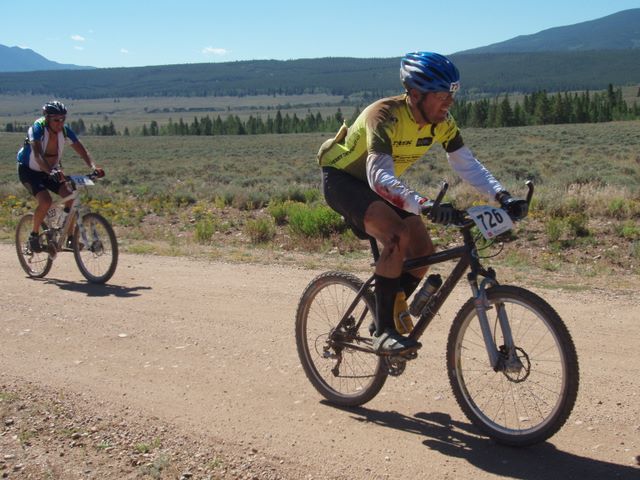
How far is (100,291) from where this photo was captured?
27.9 ft

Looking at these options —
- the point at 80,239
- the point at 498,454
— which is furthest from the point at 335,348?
the point at 80,239

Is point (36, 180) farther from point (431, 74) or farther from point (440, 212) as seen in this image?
point (440, 212)

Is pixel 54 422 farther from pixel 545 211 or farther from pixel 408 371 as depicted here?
pixel 545 211

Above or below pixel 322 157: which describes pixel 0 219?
below

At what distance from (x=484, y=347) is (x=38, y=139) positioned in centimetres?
660

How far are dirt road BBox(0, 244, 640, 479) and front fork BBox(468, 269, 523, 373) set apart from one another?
1.56ft

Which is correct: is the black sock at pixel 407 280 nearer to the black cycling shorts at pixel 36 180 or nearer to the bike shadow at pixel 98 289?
the bike shadow at pixel 98 289

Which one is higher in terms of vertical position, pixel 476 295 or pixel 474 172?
pixel 474 172

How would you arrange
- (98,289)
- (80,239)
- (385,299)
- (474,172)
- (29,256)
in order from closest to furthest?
(385,299), (474,172), (98,289), (80,239), (29,256)

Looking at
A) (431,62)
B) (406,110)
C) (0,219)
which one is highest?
(431,62)

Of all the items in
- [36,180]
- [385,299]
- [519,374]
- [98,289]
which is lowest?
[98,289]

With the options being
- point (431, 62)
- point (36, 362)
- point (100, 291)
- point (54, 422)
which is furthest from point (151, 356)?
point (431, 62)

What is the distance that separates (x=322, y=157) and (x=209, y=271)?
4982 millimetres

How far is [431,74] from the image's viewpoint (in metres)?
4.18
